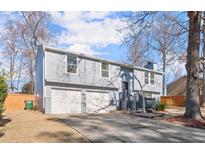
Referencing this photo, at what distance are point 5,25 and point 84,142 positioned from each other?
30.4m

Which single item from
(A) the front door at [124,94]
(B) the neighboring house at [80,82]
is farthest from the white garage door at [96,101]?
(A) the front door at [124,94]

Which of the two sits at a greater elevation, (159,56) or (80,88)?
(159,56)

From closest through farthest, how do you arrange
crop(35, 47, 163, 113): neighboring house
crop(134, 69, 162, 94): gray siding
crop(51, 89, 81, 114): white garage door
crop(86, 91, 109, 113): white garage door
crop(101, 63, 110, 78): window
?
crop(35, 47, 163, 113): neighboring house → crop(51, 89, 81, 114): white garage door → crop(86, 91, 109, 113): white garage door → crop(101, 63, 110, 78): window → crop(134, 69, 162, 94): gray siding

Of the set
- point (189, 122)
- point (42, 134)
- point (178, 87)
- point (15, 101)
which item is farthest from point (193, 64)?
point (178, 87)

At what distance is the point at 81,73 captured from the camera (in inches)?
860

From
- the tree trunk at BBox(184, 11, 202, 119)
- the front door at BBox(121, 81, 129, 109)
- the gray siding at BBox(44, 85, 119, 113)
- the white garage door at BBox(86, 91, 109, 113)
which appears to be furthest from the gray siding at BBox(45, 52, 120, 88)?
the tree trunk at BBox(184, 11, 202, 119)

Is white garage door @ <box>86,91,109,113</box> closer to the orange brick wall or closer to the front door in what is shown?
the front door

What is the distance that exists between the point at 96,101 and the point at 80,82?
260cm

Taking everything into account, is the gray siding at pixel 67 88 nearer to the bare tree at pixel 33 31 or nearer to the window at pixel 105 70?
the window at pixel 105 70

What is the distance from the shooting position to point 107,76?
24.3 m

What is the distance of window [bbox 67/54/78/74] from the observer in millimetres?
20906

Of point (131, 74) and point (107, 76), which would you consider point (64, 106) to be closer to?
point (107, 76)
